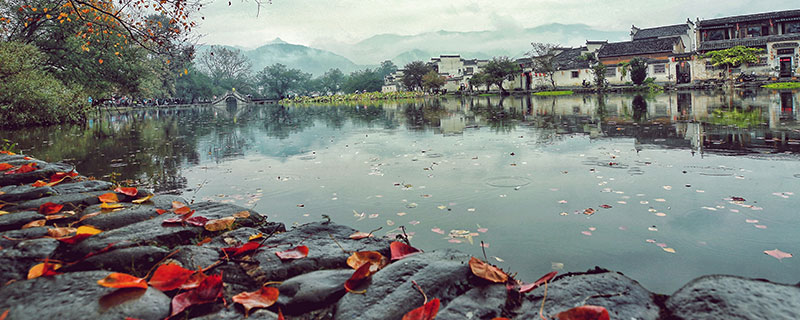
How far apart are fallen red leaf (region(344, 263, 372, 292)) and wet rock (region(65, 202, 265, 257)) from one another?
55.6 inches

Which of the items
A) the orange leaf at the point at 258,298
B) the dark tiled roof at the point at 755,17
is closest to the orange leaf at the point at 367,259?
the orange leaf at the point at 258,298

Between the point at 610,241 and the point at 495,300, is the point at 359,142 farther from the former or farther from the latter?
the point at 495,300

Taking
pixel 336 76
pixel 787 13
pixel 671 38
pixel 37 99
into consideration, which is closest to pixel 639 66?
pixel 671 38

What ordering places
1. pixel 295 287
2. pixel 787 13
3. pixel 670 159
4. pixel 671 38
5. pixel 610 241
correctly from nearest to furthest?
pixel 295 287
pixel 610 241
pixel 670 159
pixel 787 13
pixel 671 38

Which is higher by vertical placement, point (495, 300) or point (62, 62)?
point (62, 62)

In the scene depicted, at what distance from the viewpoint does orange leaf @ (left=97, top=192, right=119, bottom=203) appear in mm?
4102

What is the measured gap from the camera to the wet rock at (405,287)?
2127 millimetres

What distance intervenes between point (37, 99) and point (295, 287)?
21.5 metres

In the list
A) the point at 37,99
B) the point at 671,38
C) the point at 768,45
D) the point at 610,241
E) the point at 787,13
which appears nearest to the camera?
the point at 610,241

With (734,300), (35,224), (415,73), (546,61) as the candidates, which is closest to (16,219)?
(35,224)

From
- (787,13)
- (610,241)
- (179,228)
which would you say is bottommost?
(610,241)

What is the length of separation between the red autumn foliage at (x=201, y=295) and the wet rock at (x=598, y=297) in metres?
1.44

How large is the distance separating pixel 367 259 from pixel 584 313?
136cm

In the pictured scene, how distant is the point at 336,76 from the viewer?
109m
